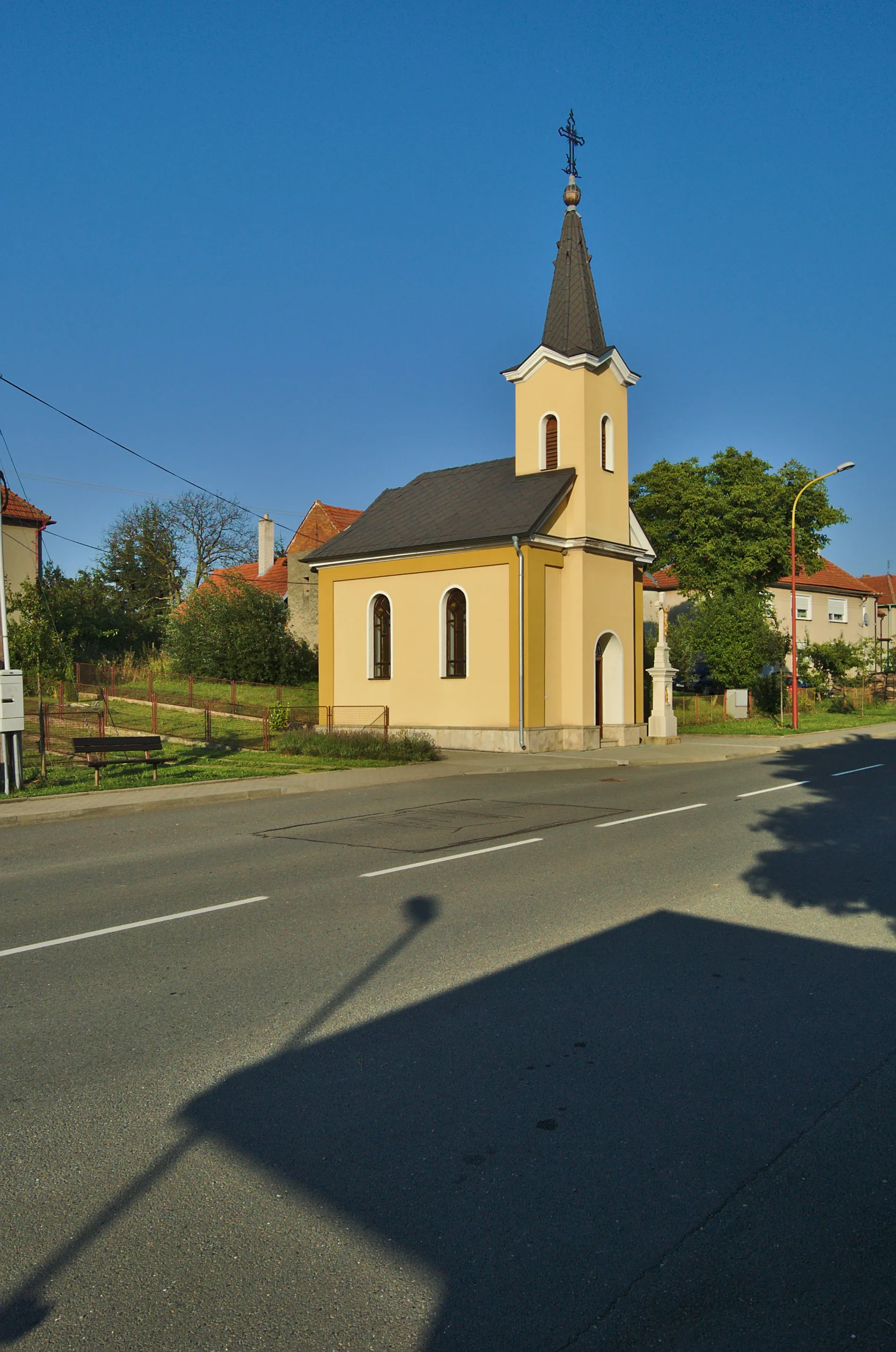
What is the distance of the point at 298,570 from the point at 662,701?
20403mm

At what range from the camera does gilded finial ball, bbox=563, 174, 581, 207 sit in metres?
30.5

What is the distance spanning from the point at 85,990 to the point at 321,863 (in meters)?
4.20

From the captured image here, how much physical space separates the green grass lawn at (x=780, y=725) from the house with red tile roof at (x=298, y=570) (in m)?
15.3

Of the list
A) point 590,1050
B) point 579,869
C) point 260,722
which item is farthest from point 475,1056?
point 260,722

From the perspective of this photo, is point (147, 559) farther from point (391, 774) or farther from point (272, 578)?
point (391, 774)

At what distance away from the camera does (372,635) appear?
30.0m

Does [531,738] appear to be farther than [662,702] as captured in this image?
No

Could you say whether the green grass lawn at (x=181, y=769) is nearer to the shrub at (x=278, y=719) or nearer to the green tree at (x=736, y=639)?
the shrub at (x=278, y=719)

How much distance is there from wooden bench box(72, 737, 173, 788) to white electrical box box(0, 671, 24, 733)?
1383 mm

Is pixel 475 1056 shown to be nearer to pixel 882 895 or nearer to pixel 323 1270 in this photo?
pixel 323 1270

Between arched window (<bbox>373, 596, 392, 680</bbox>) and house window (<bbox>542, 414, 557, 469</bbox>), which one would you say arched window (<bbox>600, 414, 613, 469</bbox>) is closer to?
house window (<bbox>542, 414, 557, 469</bbox>)

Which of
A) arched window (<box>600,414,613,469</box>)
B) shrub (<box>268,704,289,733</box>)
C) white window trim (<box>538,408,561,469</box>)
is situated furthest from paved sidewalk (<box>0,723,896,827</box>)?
white window trim (<box>538,408,561,469</box>)

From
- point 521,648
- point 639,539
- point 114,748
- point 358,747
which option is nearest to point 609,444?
point 639,539

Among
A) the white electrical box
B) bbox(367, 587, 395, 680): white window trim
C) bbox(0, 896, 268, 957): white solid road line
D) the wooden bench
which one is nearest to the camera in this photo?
bbox(0, 896, 268, 957): white solid road line
